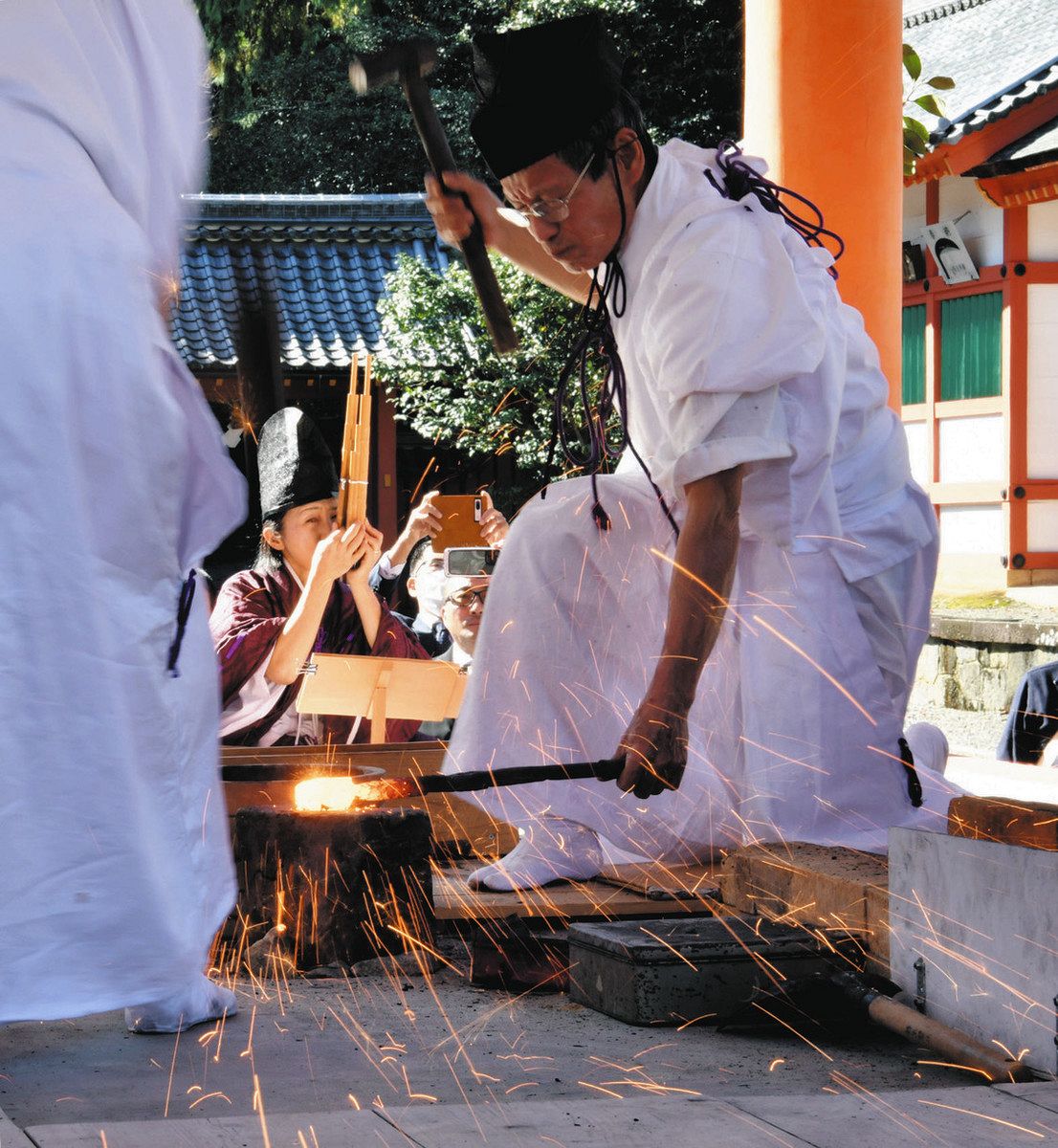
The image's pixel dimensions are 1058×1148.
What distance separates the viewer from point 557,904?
3.54 m

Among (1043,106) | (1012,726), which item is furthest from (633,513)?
(1043,106)

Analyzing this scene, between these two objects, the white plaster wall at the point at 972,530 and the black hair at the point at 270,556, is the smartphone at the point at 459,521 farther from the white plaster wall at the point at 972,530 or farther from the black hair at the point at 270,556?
the white plaster wall at the point at 972,530

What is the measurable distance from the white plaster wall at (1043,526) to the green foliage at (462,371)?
4346 mm

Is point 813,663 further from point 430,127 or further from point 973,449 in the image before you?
point 973,449

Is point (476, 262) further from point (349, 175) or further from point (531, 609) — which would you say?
point (349, 175)

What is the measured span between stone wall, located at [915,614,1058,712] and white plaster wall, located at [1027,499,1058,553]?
1.81m

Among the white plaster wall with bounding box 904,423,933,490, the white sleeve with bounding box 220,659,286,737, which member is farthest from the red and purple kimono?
A: the white plaster wall with bounding box 904,423,933,490

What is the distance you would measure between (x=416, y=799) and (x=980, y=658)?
797 centimetres

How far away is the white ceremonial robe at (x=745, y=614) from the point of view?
3.54m

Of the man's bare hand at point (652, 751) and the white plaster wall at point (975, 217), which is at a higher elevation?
the white plaster wall at point (975, 217)

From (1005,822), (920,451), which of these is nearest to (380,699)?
(1005,822)

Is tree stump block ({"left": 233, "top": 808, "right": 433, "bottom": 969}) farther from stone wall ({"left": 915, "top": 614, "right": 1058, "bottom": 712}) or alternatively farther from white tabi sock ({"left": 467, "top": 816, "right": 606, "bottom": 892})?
stone wall ({"left": 915, "top": 614, "right": 1058, "bottom": 712})

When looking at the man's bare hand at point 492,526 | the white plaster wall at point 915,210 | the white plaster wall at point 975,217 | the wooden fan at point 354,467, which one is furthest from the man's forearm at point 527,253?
the white plaster wall at point 915,210

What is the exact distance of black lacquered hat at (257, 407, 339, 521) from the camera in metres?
5.37
